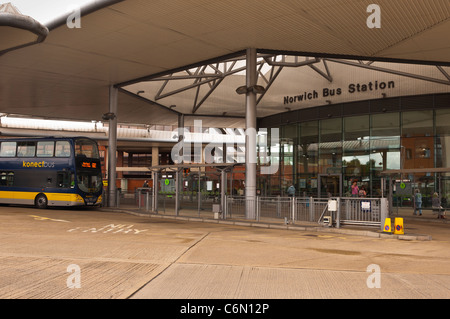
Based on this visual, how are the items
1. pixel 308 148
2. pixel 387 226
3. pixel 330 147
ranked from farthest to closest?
pixel 308 148
pixel 330 147
pixel 387 226

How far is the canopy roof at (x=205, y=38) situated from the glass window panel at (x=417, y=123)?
6.42 ft

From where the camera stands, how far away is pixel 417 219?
21875 millimetres

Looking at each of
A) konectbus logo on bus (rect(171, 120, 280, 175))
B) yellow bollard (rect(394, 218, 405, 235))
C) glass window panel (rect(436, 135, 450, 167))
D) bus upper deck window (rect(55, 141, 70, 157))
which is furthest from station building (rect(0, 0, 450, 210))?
yellow bollard (rect(394, 218, 405, 235))

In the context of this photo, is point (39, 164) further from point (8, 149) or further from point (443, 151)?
point (443, 151)

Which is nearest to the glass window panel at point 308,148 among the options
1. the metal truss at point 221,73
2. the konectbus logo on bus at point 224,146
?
the konectbus logo on bus at point 224,146

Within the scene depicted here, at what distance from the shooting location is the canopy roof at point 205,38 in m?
15.1

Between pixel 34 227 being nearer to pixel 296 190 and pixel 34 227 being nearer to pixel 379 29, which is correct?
pixel 379 29

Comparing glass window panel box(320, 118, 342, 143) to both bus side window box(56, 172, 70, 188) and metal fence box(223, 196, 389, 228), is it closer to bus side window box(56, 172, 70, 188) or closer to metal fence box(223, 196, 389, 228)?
metal fence box(223, 196, 389, 228)

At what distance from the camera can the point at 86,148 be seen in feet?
81.2

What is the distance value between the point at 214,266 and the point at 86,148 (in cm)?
1873

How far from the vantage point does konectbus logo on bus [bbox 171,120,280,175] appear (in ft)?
118

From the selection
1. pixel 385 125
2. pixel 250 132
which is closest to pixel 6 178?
pixel 250 132

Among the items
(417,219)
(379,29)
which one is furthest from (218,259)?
(417,219)

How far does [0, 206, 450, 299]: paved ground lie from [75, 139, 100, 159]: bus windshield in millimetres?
11658
